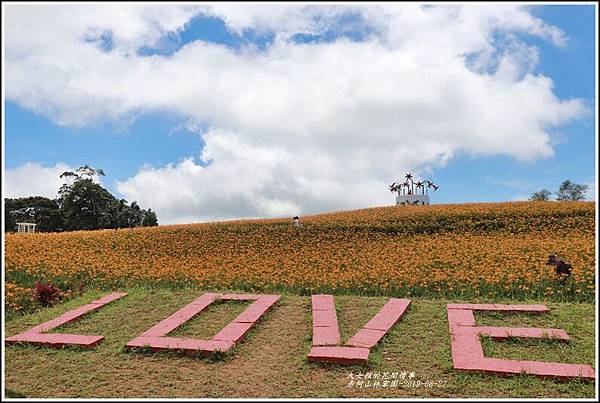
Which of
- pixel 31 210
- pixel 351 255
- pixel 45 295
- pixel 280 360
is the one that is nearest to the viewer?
pixel 280 360

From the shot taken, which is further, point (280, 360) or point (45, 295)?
point (45, 295)

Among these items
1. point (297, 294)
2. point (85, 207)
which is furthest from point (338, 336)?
point (85, 207)

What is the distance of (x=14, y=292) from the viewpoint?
342 inches

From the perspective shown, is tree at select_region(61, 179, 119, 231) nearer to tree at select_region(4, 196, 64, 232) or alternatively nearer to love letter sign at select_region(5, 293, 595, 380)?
tree at select_region(4, 196, 64, 232)

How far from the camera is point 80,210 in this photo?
130 ft

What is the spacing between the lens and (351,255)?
43.7 feet

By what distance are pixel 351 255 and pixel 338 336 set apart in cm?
772

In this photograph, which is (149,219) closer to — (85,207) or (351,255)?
(85,207)

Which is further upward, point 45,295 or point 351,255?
point 351,255

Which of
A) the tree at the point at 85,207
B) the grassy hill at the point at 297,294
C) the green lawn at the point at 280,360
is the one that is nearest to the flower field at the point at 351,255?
the grassy hill at the point at 297,294

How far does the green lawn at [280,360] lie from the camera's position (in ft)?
14.9

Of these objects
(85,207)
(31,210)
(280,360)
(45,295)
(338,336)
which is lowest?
(280,360)

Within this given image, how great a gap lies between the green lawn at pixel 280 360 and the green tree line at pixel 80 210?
34.8 m

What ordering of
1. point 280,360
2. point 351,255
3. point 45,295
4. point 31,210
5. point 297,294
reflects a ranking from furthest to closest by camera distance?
point 31,210 → point 351,255 → point 297,294 → point 45,295 → point 280,360
